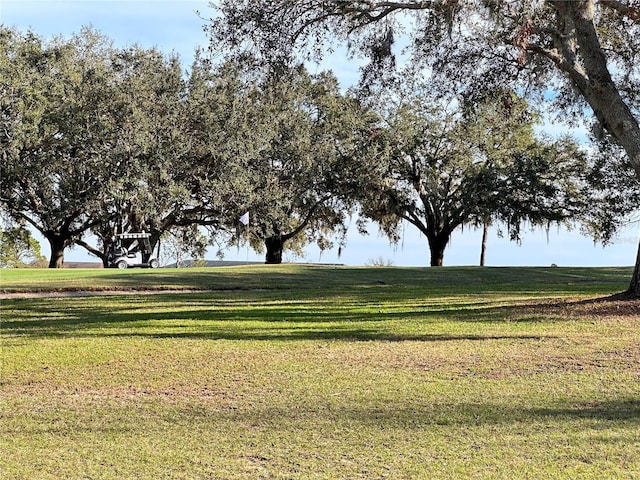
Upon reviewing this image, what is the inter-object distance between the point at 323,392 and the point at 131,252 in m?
25.8

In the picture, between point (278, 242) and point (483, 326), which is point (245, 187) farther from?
point (483, 326)

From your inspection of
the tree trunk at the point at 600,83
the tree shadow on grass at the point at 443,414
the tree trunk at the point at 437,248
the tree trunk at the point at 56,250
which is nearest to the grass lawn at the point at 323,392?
the tree shadow on grass at the point at 443,414

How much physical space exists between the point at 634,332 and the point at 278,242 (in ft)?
86.3

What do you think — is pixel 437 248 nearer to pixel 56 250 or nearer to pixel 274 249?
pixel 274 249

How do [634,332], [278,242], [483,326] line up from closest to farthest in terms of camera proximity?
1. [634,332]
2. [483,326]
3. [278,242]

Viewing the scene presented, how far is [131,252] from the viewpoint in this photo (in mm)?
30016

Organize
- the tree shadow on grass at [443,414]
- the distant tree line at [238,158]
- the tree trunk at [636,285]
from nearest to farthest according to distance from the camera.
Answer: the tree shadow on grass at [443,414] < the tree trunk at [636,285] < the distant tree line at [238,158]

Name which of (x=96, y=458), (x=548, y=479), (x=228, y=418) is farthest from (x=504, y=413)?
(x=96, y=458)

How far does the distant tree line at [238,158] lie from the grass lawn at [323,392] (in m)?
17.8

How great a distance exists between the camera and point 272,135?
30.8m

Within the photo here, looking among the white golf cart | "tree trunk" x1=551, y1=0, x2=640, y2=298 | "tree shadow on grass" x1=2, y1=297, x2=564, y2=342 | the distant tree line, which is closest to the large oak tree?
"tree trunk" x1=551, y1=0, x2=640, y2=298

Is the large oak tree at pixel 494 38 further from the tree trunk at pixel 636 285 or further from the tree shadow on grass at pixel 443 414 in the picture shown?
the tree shadow on grass at pixel 443 414

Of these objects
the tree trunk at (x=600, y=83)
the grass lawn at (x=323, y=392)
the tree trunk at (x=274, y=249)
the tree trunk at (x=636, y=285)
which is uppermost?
the tree trunk at (x=600, y=83)

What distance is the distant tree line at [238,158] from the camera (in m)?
28.5
